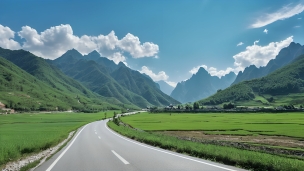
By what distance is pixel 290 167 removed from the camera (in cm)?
909

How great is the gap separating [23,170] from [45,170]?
1.28 m

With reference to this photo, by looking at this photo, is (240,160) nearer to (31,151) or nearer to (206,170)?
(206,170)

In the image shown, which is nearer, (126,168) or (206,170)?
(206,170)

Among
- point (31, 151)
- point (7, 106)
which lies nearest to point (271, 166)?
point (31, 151)

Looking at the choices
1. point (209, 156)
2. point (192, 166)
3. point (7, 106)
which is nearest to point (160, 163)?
point (192, 166)

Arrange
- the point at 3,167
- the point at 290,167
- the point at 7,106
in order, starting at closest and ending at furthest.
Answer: the point at 290,167 → the point at 3,167 → the point at 7,106

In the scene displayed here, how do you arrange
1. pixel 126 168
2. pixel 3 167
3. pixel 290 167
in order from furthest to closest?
pixel 3 167 → pixel 126 168 → pixel 290 167

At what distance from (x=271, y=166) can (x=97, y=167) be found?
27.2 ft

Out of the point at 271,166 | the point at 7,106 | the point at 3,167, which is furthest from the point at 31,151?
the point at 7,106

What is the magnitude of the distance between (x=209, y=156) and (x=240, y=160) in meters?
2.53

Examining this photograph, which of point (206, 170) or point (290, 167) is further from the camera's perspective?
point (206, 170)

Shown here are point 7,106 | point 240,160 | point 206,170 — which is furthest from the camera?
point 7,106

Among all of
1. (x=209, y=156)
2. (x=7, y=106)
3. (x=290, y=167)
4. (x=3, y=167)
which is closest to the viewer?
(x=290, y=167)

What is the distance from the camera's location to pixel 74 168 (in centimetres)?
1097
